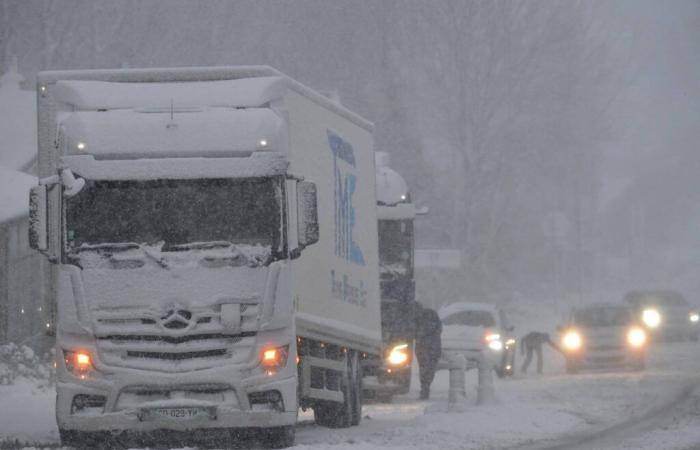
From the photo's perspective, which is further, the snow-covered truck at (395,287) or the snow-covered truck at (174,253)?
the snow-covered truck at (395,287)

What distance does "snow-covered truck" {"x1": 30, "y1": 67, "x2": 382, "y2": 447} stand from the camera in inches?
572

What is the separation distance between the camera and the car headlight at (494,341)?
32.2m

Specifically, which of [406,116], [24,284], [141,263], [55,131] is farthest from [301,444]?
[406,116]

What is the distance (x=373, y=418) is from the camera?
20.8 meters

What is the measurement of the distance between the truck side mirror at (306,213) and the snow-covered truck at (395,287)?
29.9 feet

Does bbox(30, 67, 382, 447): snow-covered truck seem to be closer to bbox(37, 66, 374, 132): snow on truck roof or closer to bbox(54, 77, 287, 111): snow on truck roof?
bbox(54, 77, 287, 111): snow on truck roof

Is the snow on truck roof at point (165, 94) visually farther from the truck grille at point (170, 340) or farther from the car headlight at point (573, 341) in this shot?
the car headlight at point (573, 341)

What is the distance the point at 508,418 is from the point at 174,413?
6.46 m

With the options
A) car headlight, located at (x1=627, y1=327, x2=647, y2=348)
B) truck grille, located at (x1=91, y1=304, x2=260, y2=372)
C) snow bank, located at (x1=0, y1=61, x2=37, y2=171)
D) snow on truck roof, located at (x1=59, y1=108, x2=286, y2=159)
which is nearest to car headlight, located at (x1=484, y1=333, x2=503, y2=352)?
car headlight, located at (x1=627, y1=327, x2=647, y2=348)

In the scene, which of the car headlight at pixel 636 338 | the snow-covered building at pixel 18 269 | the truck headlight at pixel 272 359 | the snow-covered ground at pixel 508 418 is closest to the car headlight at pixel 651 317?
the car headlight at pixel 636 338

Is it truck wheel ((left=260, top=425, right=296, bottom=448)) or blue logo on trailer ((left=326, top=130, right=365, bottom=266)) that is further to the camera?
blue logo on trailer ((left=326, top=130, right=365, bottom=266))

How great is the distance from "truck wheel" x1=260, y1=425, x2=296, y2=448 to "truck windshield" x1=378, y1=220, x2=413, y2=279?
10510 millimetres

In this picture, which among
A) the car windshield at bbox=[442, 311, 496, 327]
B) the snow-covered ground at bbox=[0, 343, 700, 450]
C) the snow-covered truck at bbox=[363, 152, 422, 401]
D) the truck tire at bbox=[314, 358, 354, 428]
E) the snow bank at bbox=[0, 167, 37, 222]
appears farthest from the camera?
the snow bank at bbox=[0, 167, 37, 222]

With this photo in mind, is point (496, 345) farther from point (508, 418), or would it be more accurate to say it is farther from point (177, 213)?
point (177, 213)
